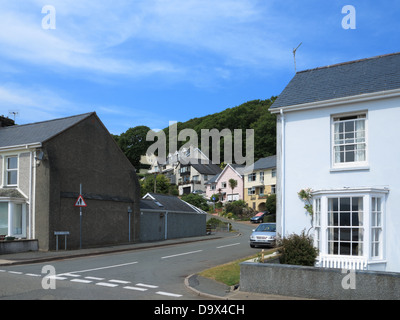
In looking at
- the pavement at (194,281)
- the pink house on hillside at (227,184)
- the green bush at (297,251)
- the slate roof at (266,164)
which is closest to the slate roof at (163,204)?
the pavement at (194,281)

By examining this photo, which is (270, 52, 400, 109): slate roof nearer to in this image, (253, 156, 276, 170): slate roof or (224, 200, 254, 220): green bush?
(224, 200, 254, 220): green bush

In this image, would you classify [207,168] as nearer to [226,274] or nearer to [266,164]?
[266,164]

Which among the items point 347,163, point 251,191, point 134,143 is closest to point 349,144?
point 347,163

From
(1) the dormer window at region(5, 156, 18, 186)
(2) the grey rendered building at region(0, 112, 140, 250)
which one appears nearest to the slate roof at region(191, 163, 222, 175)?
(2) the grey rendered building at region(0, 112, 140, 250)

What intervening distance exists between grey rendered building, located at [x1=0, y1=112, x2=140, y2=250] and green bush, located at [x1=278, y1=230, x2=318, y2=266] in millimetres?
14067

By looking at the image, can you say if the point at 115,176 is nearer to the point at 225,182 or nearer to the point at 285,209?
the point at 285,209

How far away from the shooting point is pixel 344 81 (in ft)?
46.8

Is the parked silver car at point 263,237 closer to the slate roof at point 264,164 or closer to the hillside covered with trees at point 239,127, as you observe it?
the slate roof at point 264,164

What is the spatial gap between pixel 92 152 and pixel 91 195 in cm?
270

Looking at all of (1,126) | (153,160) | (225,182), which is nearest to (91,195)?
(1,126)

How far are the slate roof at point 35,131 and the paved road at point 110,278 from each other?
897cm

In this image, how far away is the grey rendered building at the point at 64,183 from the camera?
2228cm
